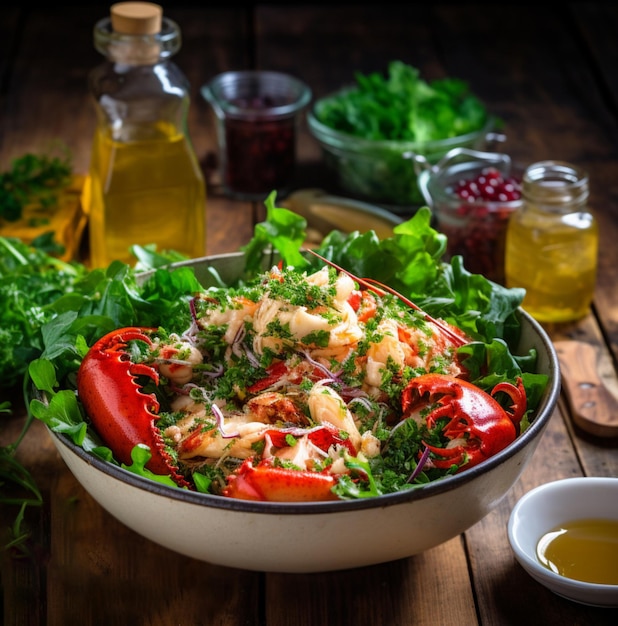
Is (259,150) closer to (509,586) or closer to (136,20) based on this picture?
(136,20)

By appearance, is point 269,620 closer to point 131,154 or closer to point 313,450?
point 313,450

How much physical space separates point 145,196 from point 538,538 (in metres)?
1.38

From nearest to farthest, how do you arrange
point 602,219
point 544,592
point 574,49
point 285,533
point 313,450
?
point 285,533 < point 313,450 < point 544,592 < point 602,219 < point 574,49

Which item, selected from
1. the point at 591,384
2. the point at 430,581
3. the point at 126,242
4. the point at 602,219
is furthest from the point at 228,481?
the point at 602,219

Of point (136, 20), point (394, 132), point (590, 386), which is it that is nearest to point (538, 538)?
point (590, 386)

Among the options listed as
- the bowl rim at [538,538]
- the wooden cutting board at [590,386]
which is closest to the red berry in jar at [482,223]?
the wooden cutting board at [590,386]

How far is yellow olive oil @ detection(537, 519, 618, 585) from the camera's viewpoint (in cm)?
156

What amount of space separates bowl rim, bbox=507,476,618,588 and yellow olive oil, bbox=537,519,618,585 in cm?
2

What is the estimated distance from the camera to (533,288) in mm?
2490

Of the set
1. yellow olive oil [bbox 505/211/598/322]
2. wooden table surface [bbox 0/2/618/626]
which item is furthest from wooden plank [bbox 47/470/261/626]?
yellow olive oil [bbox 505/211/598/322]

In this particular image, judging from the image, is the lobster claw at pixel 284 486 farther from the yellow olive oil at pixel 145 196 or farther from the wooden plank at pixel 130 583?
the yellow olive oil at pixel 145 196

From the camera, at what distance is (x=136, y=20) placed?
2.36 metres

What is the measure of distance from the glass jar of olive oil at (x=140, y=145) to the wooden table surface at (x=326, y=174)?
0.27 meters

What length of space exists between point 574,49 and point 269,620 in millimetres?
3213
